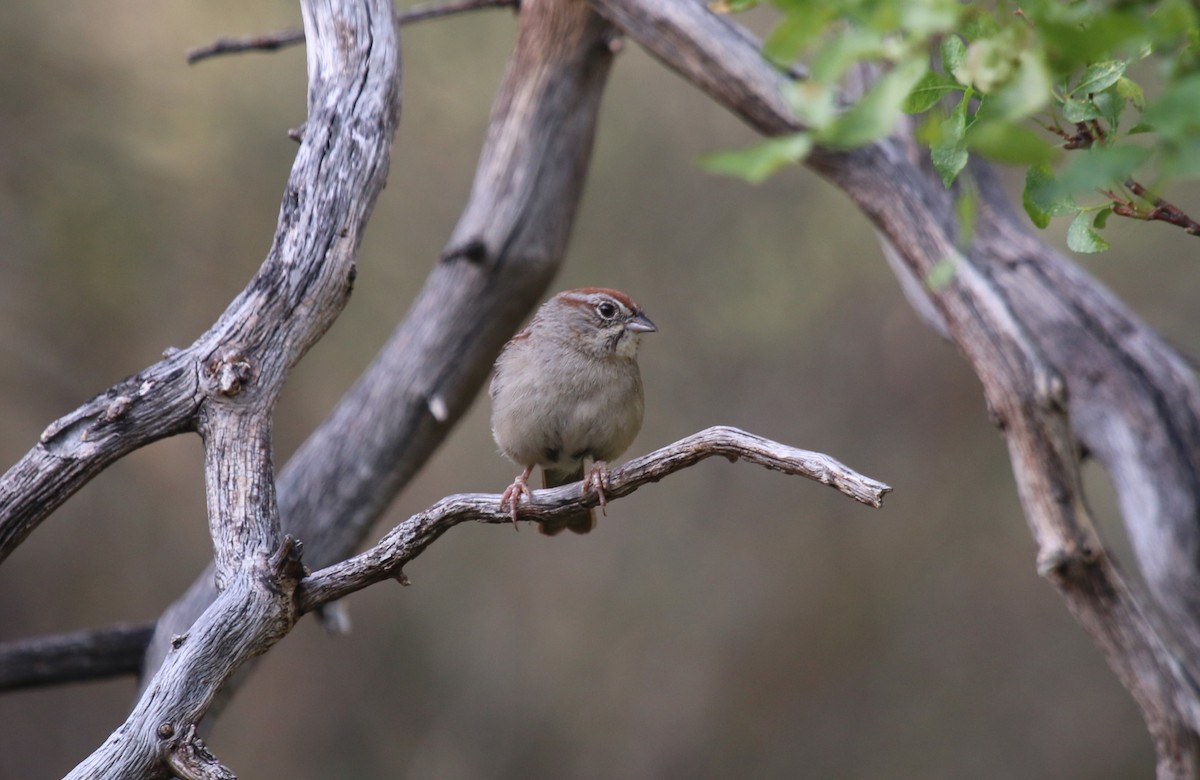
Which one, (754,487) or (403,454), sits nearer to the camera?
(403,454)

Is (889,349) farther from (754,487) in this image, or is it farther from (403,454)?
(403,454)

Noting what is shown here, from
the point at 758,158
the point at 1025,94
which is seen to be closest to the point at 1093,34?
the point at 1025,94

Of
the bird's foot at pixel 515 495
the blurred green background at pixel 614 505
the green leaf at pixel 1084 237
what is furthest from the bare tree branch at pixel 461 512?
the blurred green background at pixel 614 505

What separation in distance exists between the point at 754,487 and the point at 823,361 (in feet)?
3.68

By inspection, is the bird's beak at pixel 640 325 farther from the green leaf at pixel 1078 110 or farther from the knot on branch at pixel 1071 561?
the green leaf at pixel 1078 110

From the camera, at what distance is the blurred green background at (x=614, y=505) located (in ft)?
26.1

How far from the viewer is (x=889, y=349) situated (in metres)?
8.88

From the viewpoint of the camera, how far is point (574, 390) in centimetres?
452

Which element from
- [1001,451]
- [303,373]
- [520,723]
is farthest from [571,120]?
[520,723]

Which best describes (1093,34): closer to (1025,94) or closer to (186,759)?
(1025,94)

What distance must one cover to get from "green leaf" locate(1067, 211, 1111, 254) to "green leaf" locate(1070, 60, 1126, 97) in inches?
12.9

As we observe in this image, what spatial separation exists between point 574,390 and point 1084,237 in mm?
2219

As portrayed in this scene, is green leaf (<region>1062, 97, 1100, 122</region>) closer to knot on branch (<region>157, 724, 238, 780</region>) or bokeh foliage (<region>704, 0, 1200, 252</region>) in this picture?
bokeh foliage (<region>704, 0, 1200, 252</region>)

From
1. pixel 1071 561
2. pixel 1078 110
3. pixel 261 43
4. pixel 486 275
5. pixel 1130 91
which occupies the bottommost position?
pixel 1071 561
